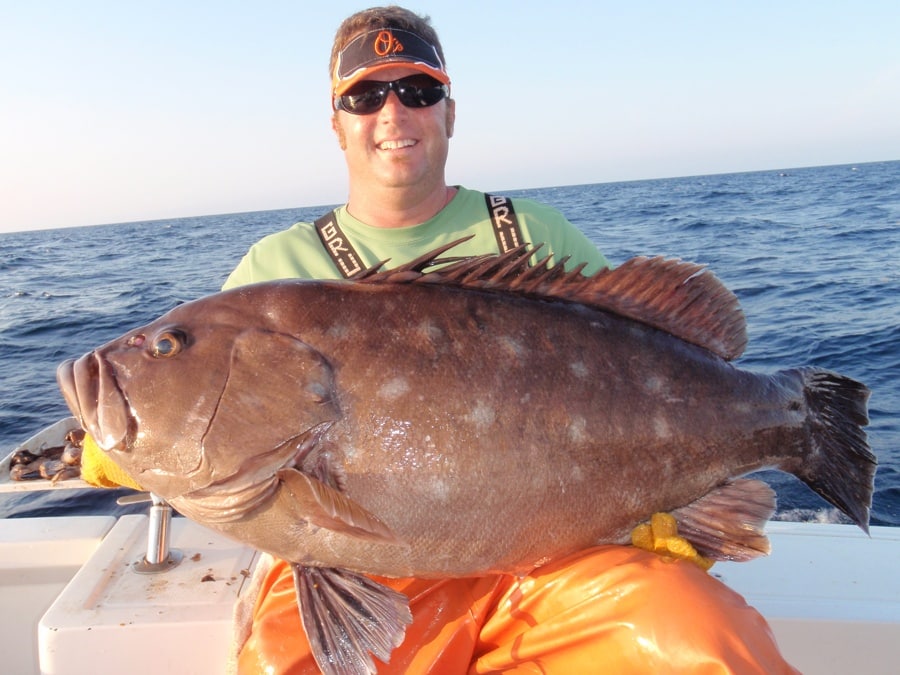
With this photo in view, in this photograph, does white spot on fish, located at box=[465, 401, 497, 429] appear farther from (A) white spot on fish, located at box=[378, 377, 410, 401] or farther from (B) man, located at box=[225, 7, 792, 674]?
(B) man, located at box=[225, 7, 792, 674]

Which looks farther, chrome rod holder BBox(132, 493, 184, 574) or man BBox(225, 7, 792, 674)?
chrome rod holder BBox(132, 493, 184, 574)

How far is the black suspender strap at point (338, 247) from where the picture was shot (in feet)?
11.7

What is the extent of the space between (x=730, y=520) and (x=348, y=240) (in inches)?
88.5

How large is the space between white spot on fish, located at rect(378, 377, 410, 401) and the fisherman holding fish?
0.36ft

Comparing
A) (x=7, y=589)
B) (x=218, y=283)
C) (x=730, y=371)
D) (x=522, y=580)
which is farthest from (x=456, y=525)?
(x=218, y=283)

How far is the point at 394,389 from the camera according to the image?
2340 mm

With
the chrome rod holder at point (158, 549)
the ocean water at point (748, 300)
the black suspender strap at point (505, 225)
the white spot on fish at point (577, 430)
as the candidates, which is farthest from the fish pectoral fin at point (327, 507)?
the ocean water at point (748, 300)

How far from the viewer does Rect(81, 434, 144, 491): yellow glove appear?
260 centimetres

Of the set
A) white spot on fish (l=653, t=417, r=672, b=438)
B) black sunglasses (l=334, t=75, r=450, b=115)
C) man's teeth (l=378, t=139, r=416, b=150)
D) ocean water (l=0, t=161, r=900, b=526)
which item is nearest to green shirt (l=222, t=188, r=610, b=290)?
man's teeth (l=378, t=139, r=416, b=150)

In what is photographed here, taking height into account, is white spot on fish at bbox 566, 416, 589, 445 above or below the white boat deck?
above

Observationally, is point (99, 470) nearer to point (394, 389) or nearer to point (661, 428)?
point (394, 389)

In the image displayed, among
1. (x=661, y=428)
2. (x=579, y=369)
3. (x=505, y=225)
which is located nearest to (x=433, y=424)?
(x=579, y=369)

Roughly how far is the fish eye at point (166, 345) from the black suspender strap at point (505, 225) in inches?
72.4

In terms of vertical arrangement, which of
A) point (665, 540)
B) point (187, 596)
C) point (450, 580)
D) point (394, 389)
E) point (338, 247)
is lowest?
point (187, 596)
